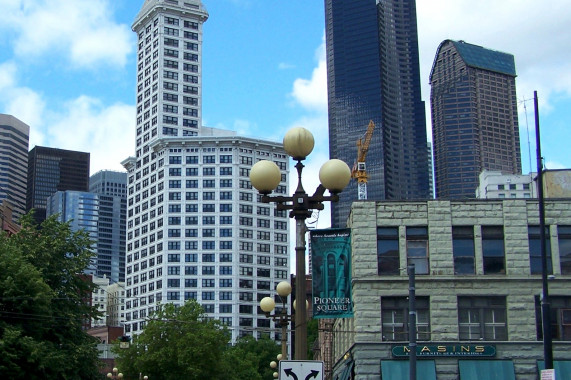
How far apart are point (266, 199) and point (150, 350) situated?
63.4 m

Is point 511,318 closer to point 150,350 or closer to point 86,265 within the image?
point 86,265

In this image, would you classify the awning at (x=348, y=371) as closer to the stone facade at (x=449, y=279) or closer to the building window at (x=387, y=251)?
the stone facade at (x=449, y=279)

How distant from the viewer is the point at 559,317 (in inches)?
1651

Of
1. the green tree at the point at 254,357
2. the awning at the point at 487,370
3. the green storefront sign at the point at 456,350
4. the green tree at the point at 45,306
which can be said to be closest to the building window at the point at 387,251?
the green storefront sign at the point at 456,350

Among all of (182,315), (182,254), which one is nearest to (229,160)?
(182,254)

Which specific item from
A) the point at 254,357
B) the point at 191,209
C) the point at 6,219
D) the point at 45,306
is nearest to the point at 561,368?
the point at 45,306

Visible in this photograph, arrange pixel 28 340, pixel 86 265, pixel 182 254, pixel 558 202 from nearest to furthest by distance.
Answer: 1. pixel 28 340
2. pixel 558 202
3. pixel 86 265
4. pixel 182 254

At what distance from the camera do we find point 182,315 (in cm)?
8412

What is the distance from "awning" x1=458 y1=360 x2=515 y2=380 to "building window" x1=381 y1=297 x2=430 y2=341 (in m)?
2.37

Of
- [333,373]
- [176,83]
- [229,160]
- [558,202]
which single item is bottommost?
[333,373]

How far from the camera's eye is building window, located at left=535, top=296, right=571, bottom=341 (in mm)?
41625

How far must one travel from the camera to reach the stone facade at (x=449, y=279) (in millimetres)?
41156

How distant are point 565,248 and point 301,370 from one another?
2915 cm

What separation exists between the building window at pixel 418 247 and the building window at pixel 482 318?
2412 millimetres
